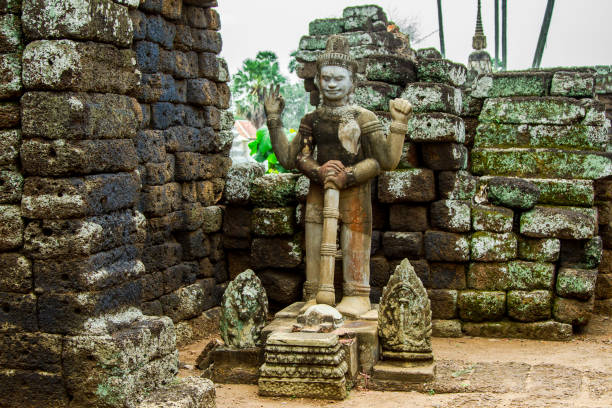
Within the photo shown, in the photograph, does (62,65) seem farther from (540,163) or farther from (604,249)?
(604,249)

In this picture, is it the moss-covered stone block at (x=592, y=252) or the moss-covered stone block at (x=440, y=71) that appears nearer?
the moss-covered stone block at (x=592, y=252)

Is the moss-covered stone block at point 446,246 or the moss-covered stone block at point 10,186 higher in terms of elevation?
the moss-covered stone block at point 10,186

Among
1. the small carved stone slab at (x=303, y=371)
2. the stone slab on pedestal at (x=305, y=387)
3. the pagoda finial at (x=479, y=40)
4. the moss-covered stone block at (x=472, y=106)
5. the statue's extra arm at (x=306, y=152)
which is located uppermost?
the pagoda finial at (x=479, y=40)

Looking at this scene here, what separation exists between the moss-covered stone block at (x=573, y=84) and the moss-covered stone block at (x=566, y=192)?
1.02 metres

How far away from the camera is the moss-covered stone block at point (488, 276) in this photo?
7719 mm

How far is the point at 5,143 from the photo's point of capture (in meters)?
4.93

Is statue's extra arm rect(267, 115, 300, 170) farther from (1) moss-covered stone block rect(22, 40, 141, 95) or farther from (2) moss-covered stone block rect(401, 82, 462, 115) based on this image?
(1) moss-covered stone block rect(22, 40, 141, 95)

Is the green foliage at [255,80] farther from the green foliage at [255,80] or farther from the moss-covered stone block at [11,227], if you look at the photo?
the moss-covered stone block at [11,227]

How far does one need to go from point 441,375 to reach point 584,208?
9.14ft

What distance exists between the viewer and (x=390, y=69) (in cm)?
809

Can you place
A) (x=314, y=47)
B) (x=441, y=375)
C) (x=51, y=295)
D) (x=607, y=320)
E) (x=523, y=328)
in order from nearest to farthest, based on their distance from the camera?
(x=51, y=295) → (x=441, y=375) → (x=523, y=328) → (x=607, y=320) → (x=314, y=47)

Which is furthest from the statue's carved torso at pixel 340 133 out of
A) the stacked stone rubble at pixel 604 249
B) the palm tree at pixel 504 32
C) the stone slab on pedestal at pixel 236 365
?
the palm tree at pixel 504 32

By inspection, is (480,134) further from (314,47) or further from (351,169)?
(314,47)

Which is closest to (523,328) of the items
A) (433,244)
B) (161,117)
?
(433,244)
